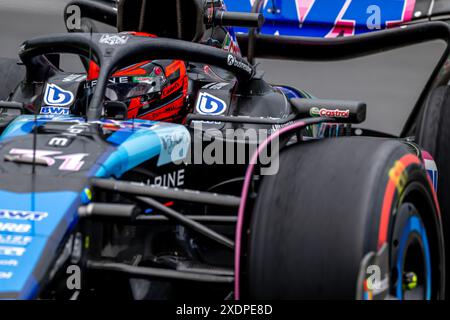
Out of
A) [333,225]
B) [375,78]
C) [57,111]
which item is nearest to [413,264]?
[333,225]

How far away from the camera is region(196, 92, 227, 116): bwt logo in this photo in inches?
152

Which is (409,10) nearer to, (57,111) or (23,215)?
(57,111)

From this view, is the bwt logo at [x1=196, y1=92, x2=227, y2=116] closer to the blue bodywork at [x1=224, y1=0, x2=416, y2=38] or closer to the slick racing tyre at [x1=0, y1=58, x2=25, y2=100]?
the slick racing tyre at [x1=0, y1=58, x2=25, y2=100]

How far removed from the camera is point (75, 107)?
12.7 ft

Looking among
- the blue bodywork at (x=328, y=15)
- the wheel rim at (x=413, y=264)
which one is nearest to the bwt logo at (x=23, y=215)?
the wheel rim at (x=413, y=264)

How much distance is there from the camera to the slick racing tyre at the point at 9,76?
4.91 meters

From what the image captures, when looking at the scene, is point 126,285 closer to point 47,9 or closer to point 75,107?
point 75,107

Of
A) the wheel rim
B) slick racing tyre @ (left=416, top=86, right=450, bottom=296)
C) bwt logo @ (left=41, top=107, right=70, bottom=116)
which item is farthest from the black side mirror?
slick racing tyre @ (left=416, top=86, right=450, bottom=296)

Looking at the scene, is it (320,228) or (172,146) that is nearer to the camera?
(320,228)

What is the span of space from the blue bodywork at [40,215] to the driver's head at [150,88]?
825 mm

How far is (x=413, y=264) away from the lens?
2754 millimetres
